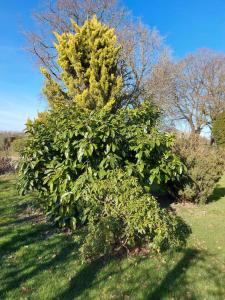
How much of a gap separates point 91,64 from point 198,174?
25.0 ft

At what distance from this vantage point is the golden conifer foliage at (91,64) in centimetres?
1273

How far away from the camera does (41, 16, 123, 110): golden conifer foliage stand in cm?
1273

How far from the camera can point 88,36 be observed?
42.7ft

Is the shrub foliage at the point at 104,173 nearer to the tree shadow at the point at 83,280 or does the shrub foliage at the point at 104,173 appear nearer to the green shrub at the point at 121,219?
the green shrub at the point at 121,219

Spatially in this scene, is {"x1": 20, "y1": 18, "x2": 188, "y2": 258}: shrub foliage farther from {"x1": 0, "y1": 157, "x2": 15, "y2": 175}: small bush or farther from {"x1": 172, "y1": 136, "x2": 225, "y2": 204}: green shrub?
{"x1": 0, "y1": 157, "x2": 15, "y2": 175}: small bush

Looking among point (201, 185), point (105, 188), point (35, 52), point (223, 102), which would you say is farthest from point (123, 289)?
point (223, 102)

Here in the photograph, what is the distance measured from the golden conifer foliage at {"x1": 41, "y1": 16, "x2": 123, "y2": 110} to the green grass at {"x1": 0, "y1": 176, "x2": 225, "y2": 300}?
834cm

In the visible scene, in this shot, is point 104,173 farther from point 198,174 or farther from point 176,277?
point 198,174

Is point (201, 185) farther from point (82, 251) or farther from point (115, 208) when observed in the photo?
point (82, 251)

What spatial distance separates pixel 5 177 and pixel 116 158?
844 centimetres

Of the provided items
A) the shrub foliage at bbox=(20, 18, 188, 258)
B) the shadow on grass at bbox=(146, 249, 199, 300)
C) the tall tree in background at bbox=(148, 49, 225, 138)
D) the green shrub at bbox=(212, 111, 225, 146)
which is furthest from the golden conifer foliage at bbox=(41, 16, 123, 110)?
the tall tree in background at bbox=(148, 49, 225, 138)

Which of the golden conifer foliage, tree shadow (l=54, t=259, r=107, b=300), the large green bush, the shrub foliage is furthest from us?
the golden conifer foliage

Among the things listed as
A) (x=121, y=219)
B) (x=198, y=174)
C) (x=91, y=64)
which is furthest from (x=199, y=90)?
(x=121, y=219)

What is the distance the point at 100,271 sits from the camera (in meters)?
3.84
